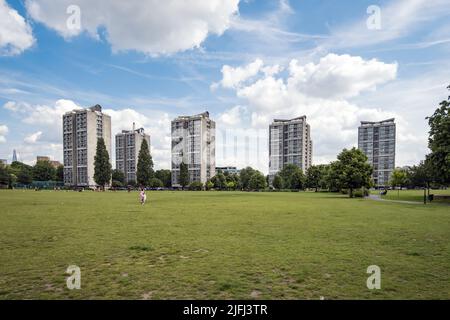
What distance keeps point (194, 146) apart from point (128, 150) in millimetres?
47396

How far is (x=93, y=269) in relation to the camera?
24.2ft

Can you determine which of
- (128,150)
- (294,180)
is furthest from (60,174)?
(294,180)

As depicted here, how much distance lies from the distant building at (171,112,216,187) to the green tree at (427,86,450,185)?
120 m

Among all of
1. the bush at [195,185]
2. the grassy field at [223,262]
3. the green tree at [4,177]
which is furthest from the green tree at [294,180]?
the green tree at [4,177]

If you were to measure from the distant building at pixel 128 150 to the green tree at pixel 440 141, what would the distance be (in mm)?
148972

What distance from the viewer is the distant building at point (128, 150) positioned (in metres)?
163

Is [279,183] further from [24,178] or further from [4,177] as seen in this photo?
[24,178]

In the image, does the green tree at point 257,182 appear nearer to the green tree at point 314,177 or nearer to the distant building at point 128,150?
the green tree at point 314,177

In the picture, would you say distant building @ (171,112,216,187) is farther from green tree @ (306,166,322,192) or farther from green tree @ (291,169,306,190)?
green tree @ (306,166,322,192)

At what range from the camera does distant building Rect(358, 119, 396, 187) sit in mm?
158500

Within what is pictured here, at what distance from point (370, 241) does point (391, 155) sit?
579ft

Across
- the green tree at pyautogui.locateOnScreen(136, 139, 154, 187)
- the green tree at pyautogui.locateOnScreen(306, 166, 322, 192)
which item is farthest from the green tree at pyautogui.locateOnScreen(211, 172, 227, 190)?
the green tree at pyautogui.locateOnScreen(306, 166, 322, 192)
